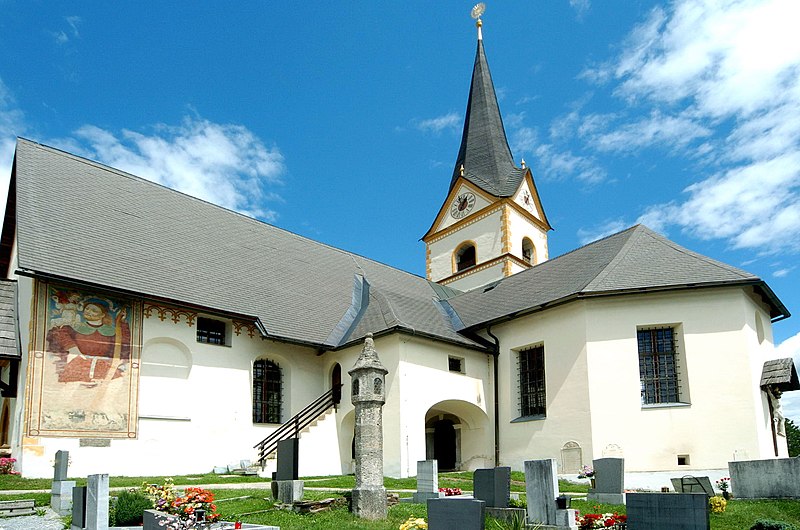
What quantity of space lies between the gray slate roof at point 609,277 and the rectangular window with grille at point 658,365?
1.53m

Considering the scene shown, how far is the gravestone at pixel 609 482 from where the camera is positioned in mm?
13133

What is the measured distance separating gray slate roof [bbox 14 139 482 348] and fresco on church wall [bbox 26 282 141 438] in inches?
32.0

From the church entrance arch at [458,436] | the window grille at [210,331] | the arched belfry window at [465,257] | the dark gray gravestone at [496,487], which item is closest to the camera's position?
the dark gray gravestone at [496,487]

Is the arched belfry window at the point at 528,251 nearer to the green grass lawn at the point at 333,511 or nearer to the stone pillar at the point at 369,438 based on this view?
the green grass lawn at the point at 333,511

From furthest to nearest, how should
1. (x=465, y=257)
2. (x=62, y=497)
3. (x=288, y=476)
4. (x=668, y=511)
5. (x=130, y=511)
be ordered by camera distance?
(x=465, y=257)
(x=288, y=476)
(x=62, y=497)
(x=130, y=511)
(x=668, y=511)

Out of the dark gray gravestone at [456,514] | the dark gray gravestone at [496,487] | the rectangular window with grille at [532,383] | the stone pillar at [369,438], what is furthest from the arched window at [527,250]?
the dark gray gravestone at [456,514]

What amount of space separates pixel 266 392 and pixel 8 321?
7.72 m

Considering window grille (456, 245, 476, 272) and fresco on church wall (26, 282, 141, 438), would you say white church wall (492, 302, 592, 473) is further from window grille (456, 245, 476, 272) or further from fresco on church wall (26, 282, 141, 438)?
window grille (456, 245, 476, 272)

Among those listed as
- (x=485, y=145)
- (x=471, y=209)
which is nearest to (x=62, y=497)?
(x=471, y=209)

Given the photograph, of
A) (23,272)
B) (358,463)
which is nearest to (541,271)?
(358,463)

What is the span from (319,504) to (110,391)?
343 inches

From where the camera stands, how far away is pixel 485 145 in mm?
37562

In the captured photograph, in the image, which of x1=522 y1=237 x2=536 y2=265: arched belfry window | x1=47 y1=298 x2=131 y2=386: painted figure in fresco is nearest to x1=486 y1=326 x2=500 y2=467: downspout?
x1=47 y1=298 x2=131 y2=386: painted figure in fresco

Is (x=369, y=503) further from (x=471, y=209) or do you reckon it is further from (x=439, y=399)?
(x=471, y=209)
